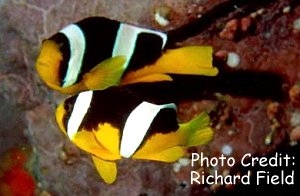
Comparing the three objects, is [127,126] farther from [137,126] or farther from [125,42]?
[125,42]

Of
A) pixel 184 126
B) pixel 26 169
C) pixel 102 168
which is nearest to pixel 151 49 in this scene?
pixel 184 126

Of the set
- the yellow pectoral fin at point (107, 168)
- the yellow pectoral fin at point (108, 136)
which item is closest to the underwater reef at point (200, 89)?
the yellow pectoral fin at point (107, 168)

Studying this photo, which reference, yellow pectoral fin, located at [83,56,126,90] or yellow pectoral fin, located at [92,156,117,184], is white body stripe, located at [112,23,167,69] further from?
yellow pectoral fin, located at [92,156,117,184]

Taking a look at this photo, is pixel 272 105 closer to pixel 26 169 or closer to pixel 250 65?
pixel 250 65

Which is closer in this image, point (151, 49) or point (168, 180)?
point (151, 49)

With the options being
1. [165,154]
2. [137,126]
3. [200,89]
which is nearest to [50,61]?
[137,126]

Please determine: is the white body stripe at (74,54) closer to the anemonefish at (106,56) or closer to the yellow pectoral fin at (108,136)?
the anemonefish at (106,56)
